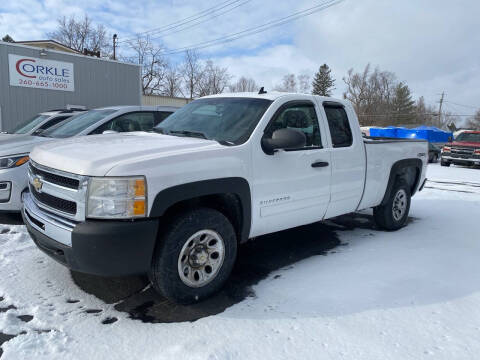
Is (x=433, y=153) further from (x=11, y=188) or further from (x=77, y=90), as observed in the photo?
(x=11, y=188)

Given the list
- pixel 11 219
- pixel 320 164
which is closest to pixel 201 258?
pixel 320 164

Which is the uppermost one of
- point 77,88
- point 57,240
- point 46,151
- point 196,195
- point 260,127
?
point 77,88

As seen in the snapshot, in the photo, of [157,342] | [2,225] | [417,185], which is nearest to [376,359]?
[157,342]

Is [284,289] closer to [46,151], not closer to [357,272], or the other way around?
[357,272]

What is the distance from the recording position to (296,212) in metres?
3.98

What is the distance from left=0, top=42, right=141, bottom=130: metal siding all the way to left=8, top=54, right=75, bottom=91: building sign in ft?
0.54

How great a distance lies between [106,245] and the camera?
2.72 m

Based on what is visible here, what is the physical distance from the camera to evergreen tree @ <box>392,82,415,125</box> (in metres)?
75.6

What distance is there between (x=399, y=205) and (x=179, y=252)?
3961 millimetres

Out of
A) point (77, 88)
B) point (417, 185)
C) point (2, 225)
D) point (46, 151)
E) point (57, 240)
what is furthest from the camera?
point (77, 88)

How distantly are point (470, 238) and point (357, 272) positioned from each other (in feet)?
7.89

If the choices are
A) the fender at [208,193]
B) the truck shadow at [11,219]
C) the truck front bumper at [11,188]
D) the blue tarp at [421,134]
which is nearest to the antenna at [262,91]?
the fender at [208,193]

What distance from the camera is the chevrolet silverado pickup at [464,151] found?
60.5ft

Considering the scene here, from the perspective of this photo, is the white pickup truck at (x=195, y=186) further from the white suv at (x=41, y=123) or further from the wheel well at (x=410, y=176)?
the white suv at (x=41, y=123)
